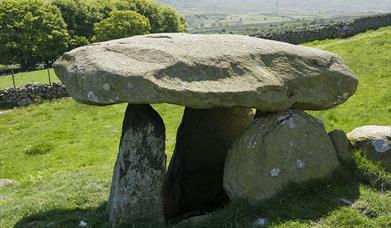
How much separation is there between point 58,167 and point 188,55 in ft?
35.0

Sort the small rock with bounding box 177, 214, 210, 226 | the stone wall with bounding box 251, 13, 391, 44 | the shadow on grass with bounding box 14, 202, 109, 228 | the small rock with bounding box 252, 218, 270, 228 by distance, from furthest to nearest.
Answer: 1. the stone wall with bounding box 251, 13, 391, 44
2. the shadow on grass with bounding box 14, 202, 109, 228
3. the small rock with bounding box 177, 214, 210, 226
4. the small rock with bounding box 252, 218, 270, 228

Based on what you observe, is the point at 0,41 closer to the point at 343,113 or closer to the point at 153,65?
the point at 343,113

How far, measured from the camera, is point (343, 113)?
20.9 metres

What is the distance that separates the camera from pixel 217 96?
10383 millimetres

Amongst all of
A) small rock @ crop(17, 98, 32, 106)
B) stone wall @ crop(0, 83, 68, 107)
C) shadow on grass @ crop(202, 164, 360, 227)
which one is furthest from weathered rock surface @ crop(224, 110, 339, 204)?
stone wall @ crop(0, 83, 68, 107)

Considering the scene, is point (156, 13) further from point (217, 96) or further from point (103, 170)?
point (217, 96)

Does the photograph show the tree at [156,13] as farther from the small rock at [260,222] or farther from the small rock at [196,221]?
the small rock at [260,222]

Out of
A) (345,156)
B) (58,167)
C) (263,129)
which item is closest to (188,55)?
(263,129)

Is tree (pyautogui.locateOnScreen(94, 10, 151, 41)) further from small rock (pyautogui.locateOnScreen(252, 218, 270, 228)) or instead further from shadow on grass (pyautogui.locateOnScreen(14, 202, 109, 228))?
small rock (pyautogui.locateOnScreen(252, 218, 270, 228))

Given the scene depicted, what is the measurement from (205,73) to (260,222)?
326 centimetres

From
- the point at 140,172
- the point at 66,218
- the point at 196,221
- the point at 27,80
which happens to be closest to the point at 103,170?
the point at 66,218

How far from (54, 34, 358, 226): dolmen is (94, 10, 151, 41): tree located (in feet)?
169

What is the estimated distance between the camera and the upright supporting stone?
11172 mm

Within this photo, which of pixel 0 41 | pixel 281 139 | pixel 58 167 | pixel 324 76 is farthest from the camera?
pixel 0 41
